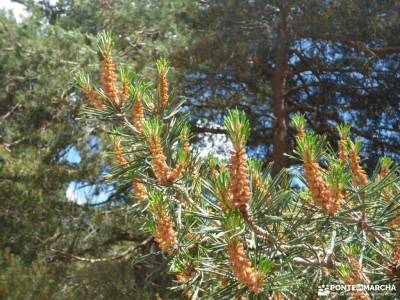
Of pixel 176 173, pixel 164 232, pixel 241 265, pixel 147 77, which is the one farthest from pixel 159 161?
pixel 147 77

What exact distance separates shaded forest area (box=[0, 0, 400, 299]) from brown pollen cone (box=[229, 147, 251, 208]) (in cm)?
375

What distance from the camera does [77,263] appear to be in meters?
6.42

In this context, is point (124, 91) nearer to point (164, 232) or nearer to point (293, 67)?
point (164, 232)

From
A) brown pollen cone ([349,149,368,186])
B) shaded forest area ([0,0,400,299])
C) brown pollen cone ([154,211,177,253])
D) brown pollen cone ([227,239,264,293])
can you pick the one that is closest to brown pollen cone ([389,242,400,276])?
brown pollen cone ([349,149,368,186])

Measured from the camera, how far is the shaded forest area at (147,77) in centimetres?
560

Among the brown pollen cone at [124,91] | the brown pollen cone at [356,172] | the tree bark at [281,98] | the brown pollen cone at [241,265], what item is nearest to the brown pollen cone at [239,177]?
the brown pollen cone at [241,265]

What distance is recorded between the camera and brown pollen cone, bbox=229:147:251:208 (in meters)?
1.52

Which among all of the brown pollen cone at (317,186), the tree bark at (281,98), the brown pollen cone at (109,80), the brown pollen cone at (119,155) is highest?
the brown pollen cone at (109,80)

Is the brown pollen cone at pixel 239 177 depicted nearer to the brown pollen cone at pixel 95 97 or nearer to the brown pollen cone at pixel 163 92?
the brown pollen cone at pixel 163 92

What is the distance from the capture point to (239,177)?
1.52 meters

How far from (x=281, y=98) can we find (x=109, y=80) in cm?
479

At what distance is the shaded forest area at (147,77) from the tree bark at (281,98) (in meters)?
0.02

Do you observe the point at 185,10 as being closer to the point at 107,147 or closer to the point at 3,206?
the point at 107,147

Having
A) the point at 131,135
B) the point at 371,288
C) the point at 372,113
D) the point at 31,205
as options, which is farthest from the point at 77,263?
the point at 371,288
